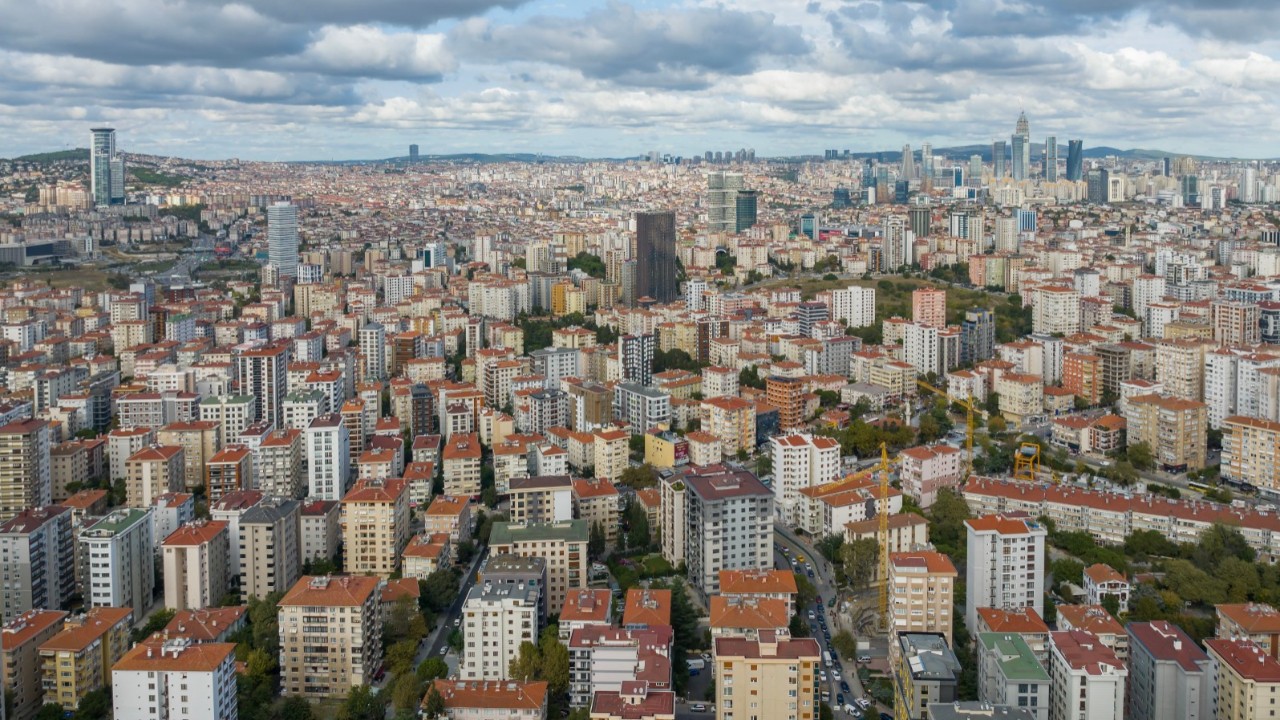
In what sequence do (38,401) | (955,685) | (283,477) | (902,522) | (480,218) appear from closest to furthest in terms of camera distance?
(955,685) → (902,522) → (283,477) → (38,401) → (480,218)

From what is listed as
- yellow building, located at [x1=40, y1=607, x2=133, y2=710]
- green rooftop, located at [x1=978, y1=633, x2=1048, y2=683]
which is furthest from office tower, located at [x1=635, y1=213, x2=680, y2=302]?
green rooftop, located at [x1=978, y1=633, x2=1048, y2=683]

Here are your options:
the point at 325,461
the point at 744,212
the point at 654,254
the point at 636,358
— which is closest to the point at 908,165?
the point at 744,212

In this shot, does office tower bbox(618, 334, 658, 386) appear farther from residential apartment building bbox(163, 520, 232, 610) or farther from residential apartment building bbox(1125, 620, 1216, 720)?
residential apartment building bbox(1125, 620, 1216, 720)

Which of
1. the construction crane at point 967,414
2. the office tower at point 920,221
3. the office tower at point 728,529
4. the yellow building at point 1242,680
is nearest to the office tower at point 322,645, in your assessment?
the office tower at point 728,529

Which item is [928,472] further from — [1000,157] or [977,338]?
[1000,157]

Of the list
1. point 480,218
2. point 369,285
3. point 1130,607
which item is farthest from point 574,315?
point 480,218

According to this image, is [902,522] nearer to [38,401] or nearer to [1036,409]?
[1036,409]

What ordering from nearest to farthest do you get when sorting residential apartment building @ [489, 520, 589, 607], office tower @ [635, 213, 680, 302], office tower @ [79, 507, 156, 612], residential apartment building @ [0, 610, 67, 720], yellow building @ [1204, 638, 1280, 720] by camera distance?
1. yellow building @ [1204, 638, 1280, 720]
2. residential apartment building @ [0, 610, 67, 720]
3. office tower @ [79, 507, 156, 612]
4. residential apartment building @ [489, 520, 589, 607]
5. office tower @ [635, 213, 680, 302]

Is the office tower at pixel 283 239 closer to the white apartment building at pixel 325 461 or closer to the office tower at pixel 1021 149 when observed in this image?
the white apartment building at pixel 325 461
